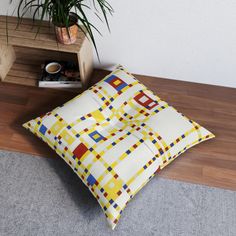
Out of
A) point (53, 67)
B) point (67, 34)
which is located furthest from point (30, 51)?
point (67, 34)

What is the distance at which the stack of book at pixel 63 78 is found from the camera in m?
1.81

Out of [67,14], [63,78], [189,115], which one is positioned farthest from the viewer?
[63,78]

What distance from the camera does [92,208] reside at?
1.42 meters

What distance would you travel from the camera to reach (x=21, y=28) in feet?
5.44

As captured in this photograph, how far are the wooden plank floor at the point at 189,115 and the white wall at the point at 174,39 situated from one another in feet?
0.29

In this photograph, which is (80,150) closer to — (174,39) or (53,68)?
(53,68)

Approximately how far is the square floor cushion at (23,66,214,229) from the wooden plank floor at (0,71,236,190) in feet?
0.29

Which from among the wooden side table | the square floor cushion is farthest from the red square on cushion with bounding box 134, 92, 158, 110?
the wooden side table

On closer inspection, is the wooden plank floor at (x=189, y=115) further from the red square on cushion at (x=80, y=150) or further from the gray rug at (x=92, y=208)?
the red square on cushion at (x=80, y=150)

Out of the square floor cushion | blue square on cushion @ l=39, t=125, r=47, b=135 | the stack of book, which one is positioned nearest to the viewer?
the square floor cushion

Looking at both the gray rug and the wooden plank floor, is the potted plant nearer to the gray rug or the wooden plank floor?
the wooden plank floor

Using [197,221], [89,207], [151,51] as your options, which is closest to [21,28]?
[151,51]

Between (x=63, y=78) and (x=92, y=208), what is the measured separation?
78cm

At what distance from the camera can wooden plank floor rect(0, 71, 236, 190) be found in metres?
1.52
